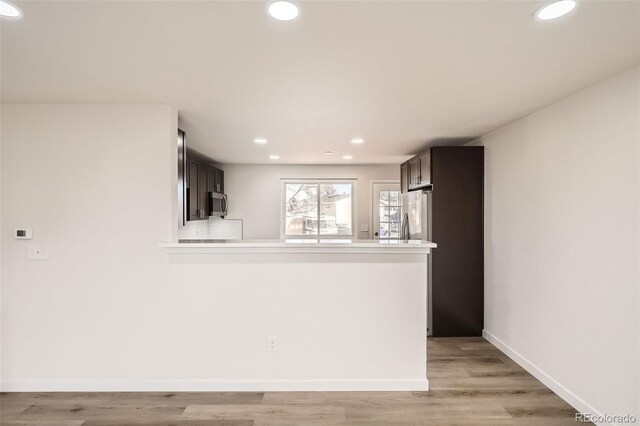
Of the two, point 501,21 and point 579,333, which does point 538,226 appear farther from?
point 501,21

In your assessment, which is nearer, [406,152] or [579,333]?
[579,333]

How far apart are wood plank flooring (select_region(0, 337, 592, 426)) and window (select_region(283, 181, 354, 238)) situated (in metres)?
3.58

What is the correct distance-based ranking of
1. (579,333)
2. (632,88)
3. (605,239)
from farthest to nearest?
1. (579,333)
2. (605,239)
3. (632,88)

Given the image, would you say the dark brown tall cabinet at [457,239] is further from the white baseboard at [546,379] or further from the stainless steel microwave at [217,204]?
the stainless steel microwave at [217,204]

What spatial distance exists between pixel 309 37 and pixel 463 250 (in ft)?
9.88

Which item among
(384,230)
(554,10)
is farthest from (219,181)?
(554,10)

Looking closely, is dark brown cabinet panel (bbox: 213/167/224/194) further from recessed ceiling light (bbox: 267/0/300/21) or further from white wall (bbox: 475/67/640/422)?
recessed ceiling light (bbox: 267/0/300/21)

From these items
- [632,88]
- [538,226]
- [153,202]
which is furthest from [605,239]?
[153,202]

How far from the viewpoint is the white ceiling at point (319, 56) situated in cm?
141

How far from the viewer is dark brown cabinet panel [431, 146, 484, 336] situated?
3732 millimetres

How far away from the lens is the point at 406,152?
462 centimetres

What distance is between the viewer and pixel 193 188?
14.0 ft

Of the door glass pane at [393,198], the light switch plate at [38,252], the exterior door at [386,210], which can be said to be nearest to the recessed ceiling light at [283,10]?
the light switch plate at [38,252]

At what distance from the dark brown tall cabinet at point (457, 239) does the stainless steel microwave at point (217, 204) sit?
308cm
